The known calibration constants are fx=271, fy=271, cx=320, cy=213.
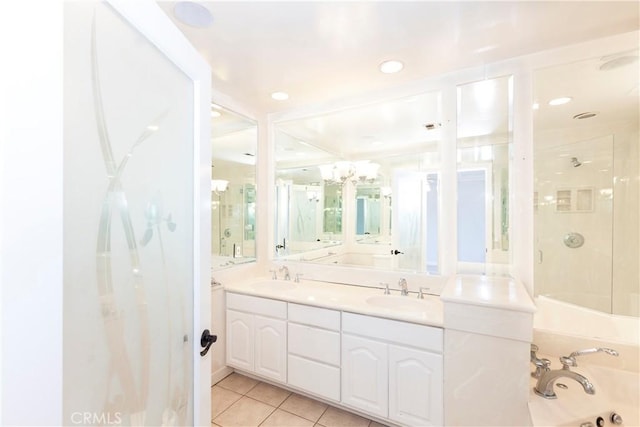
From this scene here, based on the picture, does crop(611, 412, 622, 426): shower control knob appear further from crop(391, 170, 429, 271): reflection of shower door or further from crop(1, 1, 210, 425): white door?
crop(1, 1, 210, 425): white door

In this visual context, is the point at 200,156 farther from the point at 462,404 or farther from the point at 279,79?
the point at 462,404

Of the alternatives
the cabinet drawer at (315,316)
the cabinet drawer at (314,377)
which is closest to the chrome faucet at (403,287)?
the cabinet drawer at (315,316)

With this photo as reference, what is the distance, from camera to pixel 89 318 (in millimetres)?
696

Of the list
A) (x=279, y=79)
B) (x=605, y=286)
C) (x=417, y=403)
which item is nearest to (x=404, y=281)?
(x=417, y=403)

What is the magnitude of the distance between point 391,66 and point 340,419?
2565 millimetres

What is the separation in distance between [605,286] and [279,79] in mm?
3180

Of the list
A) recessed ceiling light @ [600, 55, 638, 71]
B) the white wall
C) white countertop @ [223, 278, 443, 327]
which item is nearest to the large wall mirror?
white countertop @ [223, 278, 443, 327]

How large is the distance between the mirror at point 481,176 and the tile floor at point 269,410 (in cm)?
143

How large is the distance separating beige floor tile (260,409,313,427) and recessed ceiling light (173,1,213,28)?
259 centimetres

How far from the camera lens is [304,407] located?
2074 millimetres

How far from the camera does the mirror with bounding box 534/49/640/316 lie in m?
1.95

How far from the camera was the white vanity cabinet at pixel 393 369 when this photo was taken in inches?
64.8

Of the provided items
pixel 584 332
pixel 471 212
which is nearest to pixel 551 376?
pixel 584 332

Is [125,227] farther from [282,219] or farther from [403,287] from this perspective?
[282,219]
